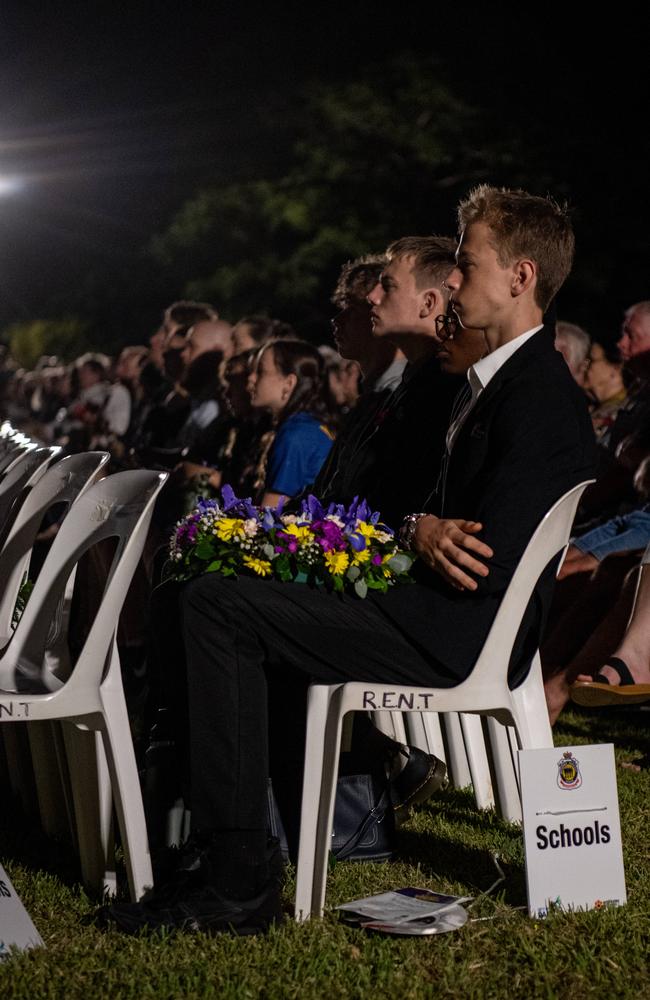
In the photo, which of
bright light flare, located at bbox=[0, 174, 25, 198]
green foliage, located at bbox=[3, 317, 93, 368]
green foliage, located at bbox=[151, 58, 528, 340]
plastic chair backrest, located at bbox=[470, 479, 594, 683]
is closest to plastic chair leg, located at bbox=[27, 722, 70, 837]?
plastic chair backrest, located at bbox=[470, 479, 594, 683]

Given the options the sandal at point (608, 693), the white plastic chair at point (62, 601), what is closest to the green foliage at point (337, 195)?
the sandal at point (608, 693)

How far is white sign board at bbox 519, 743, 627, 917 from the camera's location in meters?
2.61

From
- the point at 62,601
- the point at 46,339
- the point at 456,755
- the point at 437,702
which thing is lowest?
the point at 456,755

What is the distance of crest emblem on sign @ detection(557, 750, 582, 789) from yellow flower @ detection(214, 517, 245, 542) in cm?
85

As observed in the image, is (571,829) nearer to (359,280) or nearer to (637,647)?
(637,647)

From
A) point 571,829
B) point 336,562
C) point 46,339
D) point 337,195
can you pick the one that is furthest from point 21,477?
point 46,339

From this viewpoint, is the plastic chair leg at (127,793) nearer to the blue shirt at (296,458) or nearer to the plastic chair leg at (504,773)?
the plastic chair leg at (504,773)

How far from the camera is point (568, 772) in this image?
2674 mm

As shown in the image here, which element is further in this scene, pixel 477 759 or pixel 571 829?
pixel 477 759

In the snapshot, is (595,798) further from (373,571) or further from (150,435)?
(150,435)

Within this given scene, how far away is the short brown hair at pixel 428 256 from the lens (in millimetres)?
3822

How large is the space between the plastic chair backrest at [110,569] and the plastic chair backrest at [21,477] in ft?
2.18

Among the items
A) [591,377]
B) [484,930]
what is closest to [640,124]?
[591,377]

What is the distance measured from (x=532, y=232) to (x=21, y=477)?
1735mm
